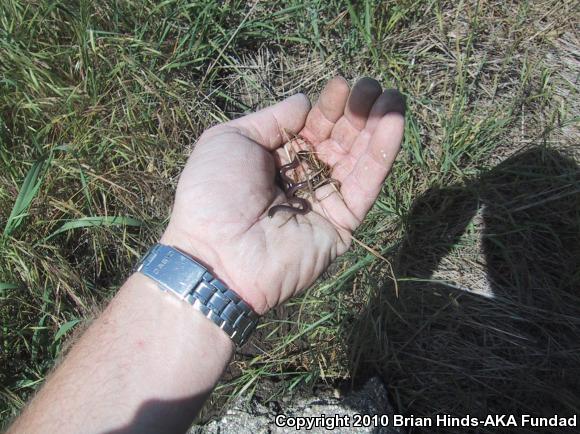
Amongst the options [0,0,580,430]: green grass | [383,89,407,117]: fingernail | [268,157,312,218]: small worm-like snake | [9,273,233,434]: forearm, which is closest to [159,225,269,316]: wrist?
[9,273,233,434]: forearm

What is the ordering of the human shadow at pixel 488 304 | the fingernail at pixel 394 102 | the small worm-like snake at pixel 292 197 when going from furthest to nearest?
the human shadow at pixel 488 304, the small worm-like snake at pixel 292 197, the fingernail at pixel 394 102

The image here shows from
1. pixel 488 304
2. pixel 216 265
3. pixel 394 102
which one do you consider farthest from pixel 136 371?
pixel 488 304

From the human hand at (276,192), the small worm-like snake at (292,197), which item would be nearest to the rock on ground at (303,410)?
the human hand at (276,192)

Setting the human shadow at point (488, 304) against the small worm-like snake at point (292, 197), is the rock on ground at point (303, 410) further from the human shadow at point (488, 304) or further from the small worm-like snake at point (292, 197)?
the small worm-like snake at point (292, 197)

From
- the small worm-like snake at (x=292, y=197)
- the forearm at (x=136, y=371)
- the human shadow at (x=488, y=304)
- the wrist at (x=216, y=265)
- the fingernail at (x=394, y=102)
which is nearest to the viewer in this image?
the forearm at (x=136, y=371)

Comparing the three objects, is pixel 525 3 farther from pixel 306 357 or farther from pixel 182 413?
pixel 182 413

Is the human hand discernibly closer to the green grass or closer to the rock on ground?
the green grass

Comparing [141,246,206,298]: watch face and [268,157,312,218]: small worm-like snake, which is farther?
[268,157,312,218]: small worm-like snake
